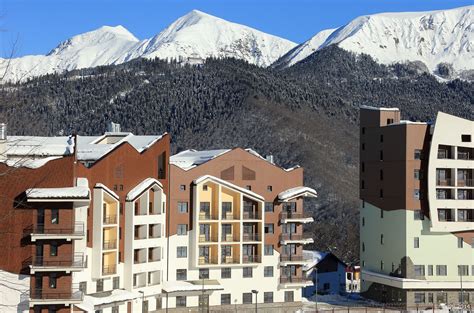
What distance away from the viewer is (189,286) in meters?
46.9

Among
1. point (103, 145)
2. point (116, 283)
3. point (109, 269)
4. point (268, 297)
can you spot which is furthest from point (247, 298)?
point (103, 145)

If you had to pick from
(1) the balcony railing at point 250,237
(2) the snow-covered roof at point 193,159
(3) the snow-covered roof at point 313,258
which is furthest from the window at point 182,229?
(3) the snow-covered roof at point 313,258

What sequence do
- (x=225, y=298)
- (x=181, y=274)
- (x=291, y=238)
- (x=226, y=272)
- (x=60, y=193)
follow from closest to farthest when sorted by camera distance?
(x=60, y=193) < (x=181, y=274) < (x=225, y=298) < (x=226, y=272) < (x=291, y=238)

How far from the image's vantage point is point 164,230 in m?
47.0

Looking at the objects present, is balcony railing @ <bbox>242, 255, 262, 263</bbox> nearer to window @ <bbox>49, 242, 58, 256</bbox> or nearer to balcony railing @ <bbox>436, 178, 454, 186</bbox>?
balcony railing @ <bbox>436, 178, 454, 186</bbox>

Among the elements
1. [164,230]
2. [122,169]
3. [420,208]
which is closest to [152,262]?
[164,230]

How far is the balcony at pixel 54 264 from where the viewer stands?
120ft

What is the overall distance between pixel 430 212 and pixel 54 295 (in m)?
24.6

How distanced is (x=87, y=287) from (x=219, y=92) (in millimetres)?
120961

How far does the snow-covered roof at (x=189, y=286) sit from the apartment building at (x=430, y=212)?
37.8 ft

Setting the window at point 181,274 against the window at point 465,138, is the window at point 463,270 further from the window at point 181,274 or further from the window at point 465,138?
the window at point 181,274

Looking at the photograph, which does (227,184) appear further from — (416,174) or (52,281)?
(52,281)

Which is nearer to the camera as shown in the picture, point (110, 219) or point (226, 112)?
point (110, 219)

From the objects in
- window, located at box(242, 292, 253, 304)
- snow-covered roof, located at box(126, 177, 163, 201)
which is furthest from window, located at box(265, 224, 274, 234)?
snow-covered roof, located at box(126, 177, 163, 201)
